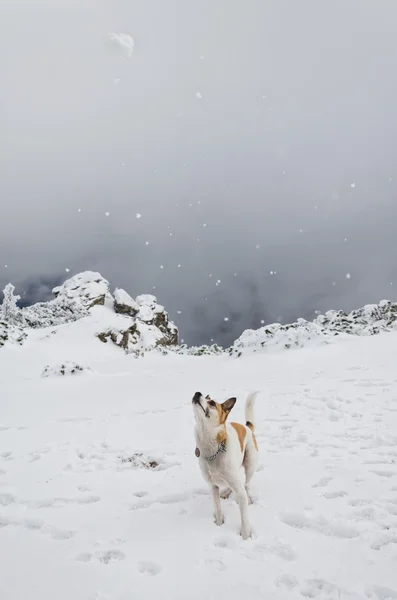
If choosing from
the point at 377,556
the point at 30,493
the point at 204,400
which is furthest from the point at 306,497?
the point at 30,493

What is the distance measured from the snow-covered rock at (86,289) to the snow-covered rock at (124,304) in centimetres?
255

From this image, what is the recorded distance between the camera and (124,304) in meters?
41.2

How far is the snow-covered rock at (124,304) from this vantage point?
41094 millimetres

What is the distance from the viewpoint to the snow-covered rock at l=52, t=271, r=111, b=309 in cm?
4219

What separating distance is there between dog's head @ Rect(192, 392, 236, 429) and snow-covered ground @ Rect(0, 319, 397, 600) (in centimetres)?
102

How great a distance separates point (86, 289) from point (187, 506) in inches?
1634

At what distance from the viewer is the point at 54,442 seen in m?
6.65

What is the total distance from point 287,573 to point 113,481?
8.96 ft

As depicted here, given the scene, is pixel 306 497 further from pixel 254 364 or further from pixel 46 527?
pixel 254 364

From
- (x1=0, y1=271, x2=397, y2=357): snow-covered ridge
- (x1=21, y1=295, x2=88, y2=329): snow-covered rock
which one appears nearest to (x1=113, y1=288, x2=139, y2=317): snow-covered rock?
(x1=0, y1=271, x2=397, y2=357): snow-covered ridge

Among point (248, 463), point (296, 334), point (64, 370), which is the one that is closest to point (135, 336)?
point (296, 334)

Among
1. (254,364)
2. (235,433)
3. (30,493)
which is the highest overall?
(254,364)

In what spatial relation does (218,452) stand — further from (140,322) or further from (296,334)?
(140,322)

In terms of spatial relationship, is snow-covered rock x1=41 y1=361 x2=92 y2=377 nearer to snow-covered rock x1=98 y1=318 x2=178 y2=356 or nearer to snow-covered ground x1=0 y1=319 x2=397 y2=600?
snow-covered ground x1=0 y1=319 x2=397 y2=600
